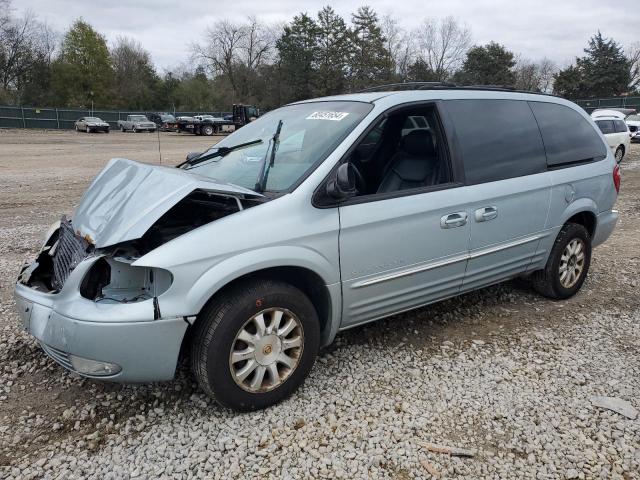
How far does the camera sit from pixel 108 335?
7.73 feet

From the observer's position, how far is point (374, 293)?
10.2 ft

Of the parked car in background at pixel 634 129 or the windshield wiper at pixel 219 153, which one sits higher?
the parked car in background at pixel 634 129

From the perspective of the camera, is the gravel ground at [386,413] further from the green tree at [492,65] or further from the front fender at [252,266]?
the green tree at [492,65]

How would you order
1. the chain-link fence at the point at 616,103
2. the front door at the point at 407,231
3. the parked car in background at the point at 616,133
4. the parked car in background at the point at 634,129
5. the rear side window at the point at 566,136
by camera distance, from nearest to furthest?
the front door at the point at 407,231, the rear side window at the point at 566,136, the parked car in background at the point at 616,133, the parked car in background at the point at 634,129, the chain-link fence at the point at 616,103

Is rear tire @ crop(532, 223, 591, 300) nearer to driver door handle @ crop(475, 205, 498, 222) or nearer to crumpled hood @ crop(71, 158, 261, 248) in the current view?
driver door handle @ crop(475, 205, 498, 222)

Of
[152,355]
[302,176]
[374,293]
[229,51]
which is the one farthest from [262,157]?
[229,51]

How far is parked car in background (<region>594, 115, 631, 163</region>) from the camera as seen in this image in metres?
15.9

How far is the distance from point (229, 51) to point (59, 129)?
32379 millimetres

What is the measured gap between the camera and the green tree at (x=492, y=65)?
56625 mm

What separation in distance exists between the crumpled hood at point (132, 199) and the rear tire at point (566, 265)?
2.84m

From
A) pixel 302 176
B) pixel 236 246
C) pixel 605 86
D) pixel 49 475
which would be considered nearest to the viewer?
pixel 49 475

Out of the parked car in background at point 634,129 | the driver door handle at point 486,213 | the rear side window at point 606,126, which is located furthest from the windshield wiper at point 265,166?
the parked car in background at point 634,129

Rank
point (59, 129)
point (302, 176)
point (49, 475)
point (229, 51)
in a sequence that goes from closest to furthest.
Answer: point (49, 475)
point (302, 176)
point (59, 129)
point (229, 51)

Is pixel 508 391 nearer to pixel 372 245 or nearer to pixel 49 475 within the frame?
pixel 372 245
